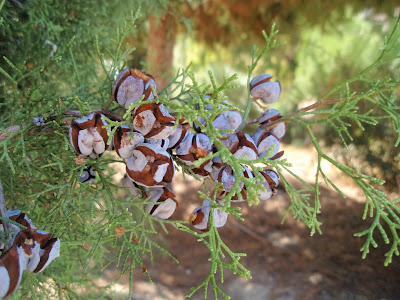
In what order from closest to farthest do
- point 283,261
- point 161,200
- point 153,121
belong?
point 153,121, point 161,200, point 283,261

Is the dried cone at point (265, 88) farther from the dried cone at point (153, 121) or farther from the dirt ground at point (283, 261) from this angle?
the dirt ground at point (283, 261)

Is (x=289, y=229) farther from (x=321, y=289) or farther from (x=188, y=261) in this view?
(x=188, y=261)

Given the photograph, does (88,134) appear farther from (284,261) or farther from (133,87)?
(284,261)

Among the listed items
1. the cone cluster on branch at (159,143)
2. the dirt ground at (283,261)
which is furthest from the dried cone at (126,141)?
the dirt ground at (283,261)

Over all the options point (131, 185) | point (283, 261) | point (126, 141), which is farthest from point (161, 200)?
point (283, 261)

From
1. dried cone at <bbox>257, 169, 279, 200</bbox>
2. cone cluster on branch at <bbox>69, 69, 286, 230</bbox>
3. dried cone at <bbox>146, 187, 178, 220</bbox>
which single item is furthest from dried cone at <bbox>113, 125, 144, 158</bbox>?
dried cone at <bbox>257, 169, 279, 200</bbox>

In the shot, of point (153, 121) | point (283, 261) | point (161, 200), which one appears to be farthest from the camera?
point (283, 261)

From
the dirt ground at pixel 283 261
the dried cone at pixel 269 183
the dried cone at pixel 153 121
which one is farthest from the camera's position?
the dirt ground at pixel 283 261

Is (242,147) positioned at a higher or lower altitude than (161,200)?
higher
